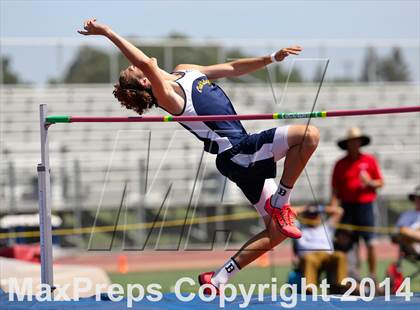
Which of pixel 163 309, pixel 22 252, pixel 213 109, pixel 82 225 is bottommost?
pixel 82 225

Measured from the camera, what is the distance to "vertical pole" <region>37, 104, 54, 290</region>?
5555 millimetres

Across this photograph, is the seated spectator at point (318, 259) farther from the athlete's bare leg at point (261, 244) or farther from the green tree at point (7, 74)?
the green tree at point (7, 74)

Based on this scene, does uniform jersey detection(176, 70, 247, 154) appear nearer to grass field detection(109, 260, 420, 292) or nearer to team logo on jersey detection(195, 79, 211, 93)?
team logo on jersey detection(195, 79, 211, 93)

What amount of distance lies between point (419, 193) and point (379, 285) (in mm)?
1025

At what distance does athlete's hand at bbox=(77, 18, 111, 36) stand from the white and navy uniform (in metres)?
0.56

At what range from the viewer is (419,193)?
31.1ft

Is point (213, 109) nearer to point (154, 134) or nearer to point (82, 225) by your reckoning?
point (82, 225)

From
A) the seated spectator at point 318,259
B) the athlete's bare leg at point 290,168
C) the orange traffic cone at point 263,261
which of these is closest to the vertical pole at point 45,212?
the athlete's bare leg at point 290,168

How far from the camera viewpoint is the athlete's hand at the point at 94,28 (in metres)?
5.20

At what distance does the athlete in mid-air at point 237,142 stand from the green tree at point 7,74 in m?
11.9

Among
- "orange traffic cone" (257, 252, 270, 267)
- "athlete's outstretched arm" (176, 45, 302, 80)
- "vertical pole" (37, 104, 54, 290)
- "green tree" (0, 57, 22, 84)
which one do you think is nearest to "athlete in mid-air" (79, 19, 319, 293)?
"athlete's outstretched arm" (176, 45, 302, 80)

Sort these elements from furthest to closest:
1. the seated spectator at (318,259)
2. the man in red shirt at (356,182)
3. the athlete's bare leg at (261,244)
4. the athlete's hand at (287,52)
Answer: the man in red shirt at (356,182), the seated spectator at (318,259), the athlete's hand at (287,52), the athlete's bare leg at (261,244)

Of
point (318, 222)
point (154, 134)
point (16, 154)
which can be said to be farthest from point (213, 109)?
point (154, 134)

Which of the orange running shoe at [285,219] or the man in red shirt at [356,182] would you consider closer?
the orange running shoe at [285,219]
